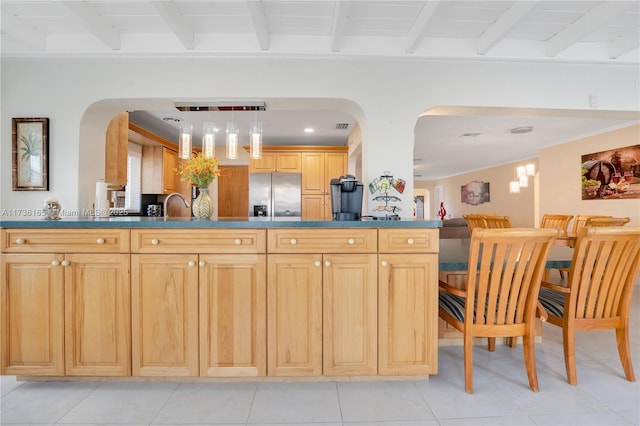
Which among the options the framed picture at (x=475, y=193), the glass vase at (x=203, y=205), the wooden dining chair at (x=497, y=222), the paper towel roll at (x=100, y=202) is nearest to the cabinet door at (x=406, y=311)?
the glass vase at (x=203, y=205)

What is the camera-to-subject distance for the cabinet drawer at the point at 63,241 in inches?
73.4

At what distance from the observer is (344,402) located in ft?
5.78

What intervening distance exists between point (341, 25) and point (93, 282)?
219cm

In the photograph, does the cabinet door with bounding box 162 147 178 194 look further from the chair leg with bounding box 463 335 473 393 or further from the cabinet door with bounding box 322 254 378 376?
the chair leg with bounding box 463 335 473 393

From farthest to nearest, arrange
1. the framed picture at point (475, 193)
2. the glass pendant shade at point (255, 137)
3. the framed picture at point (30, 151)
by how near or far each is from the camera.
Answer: the framed picture at point (475, 193), the glass pendant shade at point (255, 137), the framed picture at point (30, 151)

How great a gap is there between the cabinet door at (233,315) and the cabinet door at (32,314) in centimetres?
84

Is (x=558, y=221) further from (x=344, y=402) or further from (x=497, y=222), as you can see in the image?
(x=344, y=402)

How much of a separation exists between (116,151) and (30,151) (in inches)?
29.4

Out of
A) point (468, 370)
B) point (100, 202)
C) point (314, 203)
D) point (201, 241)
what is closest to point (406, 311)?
point (468, 370)

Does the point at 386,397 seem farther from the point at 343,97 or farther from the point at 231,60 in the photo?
the point at 231,60

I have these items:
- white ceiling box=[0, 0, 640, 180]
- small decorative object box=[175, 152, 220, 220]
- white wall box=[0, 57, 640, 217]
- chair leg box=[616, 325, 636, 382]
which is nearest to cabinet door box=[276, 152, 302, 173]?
white wall box=[0, 57, 640, 217]

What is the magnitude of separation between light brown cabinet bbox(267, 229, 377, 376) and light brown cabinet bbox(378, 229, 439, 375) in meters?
0.07

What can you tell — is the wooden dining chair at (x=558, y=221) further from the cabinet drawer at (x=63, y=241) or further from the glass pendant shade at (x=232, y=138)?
the cabinet drawer at (x=63, y=241)

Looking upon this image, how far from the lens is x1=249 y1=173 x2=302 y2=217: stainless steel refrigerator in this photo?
5617 millimetres
